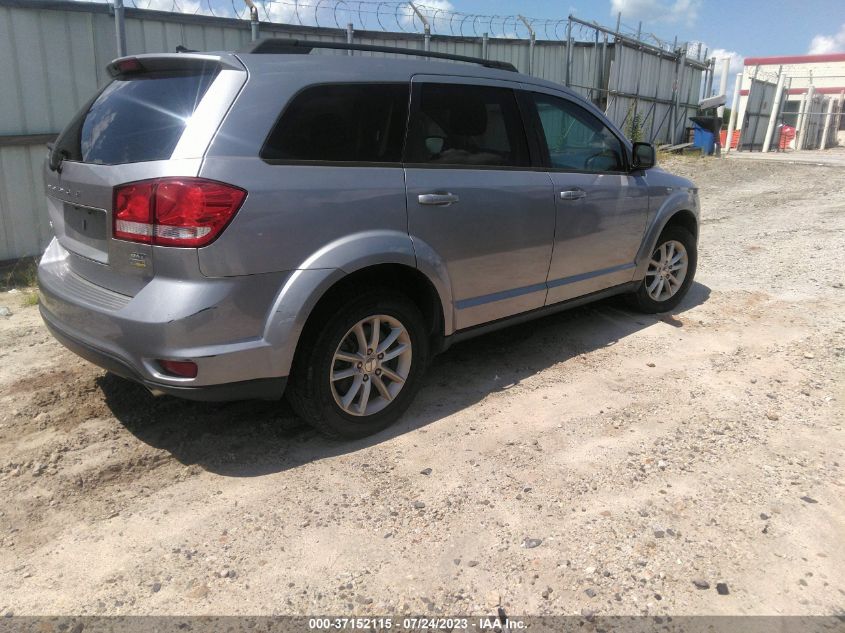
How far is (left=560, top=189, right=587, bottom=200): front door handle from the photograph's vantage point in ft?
13.8

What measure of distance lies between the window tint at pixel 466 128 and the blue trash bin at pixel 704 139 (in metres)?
16.8

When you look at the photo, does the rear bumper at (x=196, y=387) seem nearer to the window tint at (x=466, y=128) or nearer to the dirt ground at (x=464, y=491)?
the dirt ground at (x=464, y=491)

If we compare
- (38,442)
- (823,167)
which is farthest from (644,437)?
(823,167)

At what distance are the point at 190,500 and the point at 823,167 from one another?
18.6 meters

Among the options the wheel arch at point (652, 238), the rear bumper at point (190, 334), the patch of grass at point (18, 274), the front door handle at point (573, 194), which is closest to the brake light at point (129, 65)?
the rear bumper at point (190, 334)

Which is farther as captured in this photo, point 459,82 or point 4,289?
point 4,289

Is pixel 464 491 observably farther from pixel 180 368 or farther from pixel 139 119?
pixel 139 119

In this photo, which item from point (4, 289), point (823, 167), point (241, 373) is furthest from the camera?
point (823, 167)

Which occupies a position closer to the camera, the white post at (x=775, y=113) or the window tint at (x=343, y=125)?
the window tint at (x=343, y=125)

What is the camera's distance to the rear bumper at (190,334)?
2699 mm

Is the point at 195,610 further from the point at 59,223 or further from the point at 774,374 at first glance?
the point at 774,374

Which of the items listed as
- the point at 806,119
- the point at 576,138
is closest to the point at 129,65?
the point at 576,138

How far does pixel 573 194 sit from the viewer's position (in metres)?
4.26

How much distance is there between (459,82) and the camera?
12.2ft
